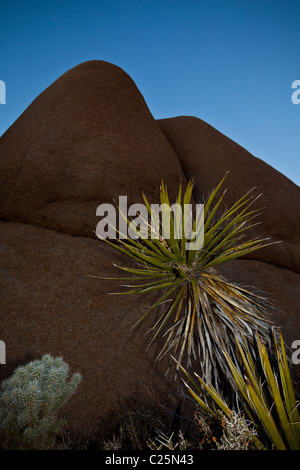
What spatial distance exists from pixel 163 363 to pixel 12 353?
1.98m

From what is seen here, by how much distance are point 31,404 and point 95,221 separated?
340 cm

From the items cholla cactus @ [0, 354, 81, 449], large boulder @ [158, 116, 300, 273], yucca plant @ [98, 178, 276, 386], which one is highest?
large boulder @ [158, 116, 300, 273]

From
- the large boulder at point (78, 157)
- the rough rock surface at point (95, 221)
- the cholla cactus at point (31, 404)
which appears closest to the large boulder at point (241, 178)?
the rough rock surface at point (95, 221)

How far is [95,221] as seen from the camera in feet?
17.3

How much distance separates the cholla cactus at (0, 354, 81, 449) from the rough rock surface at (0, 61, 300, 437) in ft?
3.42

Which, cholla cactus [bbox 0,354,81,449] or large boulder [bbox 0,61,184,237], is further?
large boulder [bbox 0,61,184,237]

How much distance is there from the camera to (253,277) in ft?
18.8

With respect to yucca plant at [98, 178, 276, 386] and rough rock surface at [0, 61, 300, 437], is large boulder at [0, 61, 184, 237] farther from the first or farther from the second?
yucca plant at [98, 178, 276, 386]

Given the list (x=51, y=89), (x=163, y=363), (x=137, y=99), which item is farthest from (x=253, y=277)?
(x=51, y=89)

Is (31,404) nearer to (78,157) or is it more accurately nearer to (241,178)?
(78,157)

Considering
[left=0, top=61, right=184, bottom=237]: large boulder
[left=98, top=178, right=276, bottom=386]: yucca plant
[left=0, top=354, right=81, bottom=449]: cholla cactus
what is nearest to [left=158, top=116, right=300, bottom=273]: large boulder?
[left=0, top=61, right=184, bottom=237]: large boulder

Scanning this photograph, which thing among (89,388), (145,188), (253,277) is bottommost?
(89,388)

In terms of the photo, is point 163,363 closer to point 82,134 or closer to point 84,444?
point 84,444

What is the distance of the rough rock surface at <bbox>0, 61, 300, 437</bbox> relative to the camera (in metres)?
3.80
